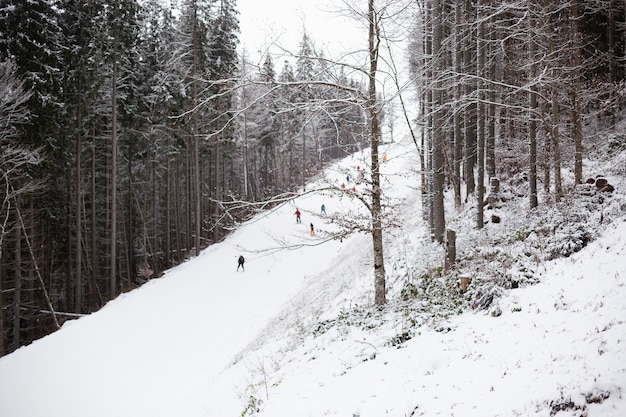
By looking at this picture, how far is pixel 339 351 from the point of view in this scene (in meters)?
7.04

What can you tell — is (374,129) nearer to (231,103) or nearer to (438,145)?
(438,145)

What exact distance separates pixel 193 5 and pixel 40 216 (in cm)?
1654

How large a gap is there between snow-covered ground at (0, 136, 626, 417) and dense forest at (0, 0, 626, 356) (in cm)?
156

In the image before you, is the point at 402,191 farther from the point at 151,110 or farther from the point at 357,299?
the point at 357,299

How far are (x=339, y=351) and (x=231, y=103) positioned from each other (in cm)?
1884

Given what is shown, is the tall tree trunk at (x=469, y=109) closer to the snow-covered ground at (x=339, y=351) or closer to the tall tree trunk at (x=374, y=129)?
the snow-covered ground at (x=339, y=351)

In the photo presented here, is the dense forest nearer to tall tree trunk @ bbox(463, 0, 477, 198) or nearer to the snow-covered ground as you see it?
tall tree trunk @ bbox(463, 0, 477, 198)

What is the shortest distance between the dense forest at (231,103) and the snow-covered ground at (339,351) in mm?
1561

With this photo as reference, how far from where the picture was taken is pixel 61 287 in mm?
26469

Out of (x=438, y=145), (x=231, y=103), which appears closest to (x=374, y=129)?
(x=438, y=145)

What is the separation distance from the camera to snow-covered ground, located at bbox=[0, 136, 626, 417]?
406 cm

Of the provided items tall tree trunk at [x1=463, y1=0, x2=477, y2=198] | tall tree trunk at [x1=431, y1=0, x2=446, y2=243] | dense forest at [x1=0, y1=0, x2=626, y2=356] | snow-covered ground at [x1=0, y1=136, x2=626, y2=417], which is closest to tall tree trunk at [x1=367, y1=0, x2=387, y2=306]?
dense forest at [x1=0, y1=0, x2=626, y2=356]

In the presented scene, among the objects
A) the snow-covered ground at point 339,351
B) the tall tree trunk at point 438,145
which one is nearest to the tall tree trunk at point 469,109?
the tall tree trunk at point 438,145

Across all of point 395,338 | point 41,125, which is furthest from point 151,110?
point 395,338
